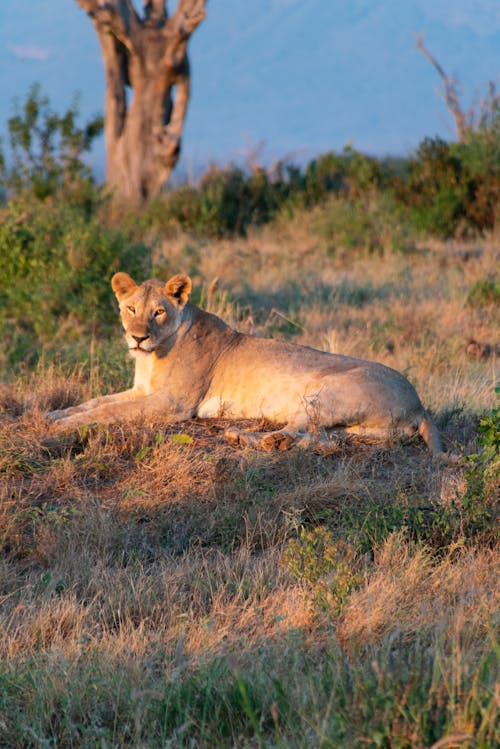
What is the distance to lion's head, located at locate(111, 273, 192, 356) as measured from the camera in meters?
6.21

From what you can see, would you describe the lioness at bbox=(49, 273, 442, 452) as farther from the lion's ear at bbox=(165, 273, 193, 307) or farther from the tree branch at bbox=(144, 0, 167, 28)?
the tree branch at bbox=(144, 0, 167, 28)

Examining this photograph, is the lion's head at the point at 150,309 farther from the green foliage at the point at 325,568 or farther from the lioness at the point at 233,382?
the green foliage at the point at 325,568

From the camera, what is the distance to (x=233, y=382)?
6.39 meters

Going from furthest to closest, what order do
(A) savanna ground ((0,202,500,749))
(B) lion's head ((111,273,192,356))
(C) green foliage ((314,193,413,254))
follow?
1. (C) green foliage ((314,193,413,254))
2. (B) lion's head ((111,273,192,356))
3. (A) savanna ground ((0,202,500,749))

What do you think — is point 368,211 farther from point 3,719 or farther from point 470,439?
point 3,719

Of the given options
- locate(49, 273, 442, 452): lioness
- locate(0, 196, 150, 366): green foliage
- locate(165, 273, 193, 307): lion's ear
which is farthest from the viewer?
locate(0, 196, 150, 366): green foliage

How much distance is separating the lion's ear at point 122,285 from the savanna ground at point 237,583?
0.87m

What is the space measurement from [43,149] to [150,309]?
15.4 m

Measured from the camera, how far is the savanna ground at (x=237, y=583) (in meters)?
2.95

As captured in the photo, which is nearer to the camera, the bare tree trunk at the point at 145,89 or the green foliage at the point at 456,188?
the green foliage at the point at 456,188

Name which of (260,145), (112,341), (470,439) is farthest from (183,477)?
(260,145)

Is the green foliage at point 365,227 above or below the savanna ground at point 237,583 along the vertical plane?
above

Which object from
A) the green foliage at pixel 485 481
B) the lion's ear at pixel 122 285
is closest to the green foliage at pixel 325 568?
the green foliage at pixel 485 481

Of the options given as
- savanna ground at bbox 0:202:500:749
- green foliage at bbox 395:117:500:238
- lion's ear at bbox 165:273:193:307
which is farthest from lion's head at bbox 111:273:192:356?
green foliage at bbox 395:117:500:238
